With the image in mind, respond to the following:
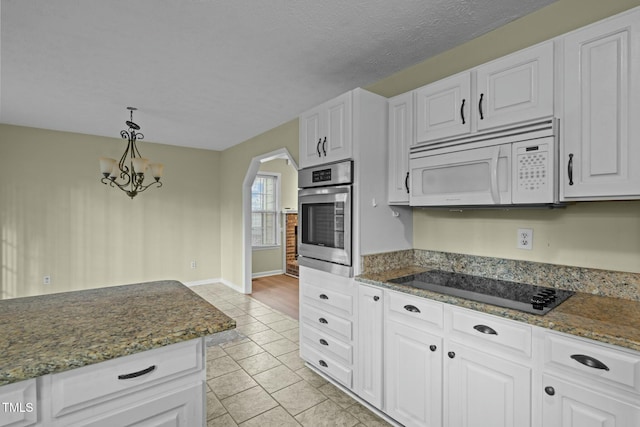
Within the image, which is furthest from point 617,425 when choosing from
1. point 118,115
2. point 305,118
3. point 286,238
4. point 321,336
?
point 286,238

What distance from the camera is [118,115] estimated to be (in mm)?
3896

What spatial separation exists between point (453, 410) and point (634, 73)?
6.03 ft

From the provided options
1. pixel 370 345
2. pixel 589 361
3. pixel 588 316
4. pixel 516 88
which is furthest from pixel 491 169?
pixel 370 345

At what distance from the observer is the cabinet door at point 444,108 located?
195 cm

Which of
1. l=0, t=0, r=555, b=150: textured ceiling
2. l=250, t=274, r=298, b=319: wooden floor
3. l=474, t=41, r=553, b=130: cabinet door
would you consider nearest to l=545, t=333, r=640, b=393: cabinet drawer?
l=474, t=41, r=553, b=130: cabinet door

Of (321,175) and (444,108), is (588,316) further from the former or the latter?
(321,175)

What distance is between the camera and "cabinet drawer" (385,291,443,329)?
5.78 feet

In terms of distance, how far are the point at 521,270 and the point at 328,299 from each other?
4.40ft

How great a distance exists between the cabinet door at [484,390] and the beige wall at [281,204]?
519 centimetres

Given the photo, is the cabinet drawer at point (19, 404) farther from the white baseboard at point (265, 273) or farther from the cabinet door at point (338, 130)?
the white baseboard at point (265, 273)

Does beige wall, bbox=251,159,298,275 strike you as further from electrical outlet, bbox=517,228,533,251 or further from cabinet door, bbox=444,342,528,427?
cabinet door, bbox=444,342,528,427

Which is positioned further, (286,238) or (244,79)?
(286,238)

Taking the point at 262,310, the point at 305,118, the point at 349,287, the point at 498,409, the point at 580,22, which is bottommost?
the point at 262,310

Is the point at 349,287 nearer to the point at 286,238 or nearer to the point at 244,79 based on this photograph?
the point at 244,79
